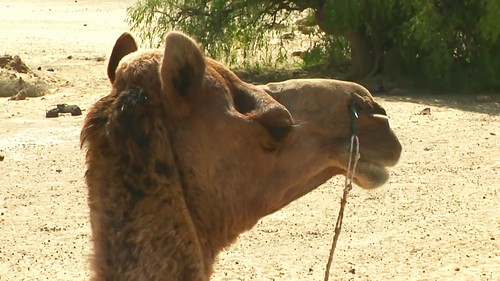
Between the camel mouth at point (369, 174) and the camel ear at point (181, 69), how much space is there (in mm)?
842

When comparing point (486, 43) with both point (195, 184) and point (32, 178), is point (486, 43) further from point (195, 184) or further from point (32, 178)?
point (195, 184)

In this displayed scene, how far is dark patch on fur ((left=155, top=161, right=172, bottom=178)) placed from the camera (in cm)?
332

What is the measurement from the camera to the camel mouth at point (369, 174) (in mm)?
4023

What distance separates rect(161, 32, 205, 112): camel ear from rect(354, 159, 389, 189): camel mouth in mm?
842

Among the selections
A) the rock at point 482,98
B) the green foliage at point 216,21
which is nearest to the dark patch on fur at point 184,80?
the rock at point 482,98

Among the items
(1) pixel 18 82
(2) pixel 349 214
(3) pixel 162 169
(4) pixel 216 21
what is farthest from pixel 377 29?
(3) pixel 162 169

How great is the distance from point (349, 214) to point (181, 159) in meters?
6.39

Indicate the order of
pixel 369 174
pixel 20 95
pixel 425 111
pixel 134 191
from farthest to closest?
pixel 20 95 < pixel 425 111 < pixel 369 174 < pixel 134 191

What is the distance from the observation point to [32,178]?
1126 centimetres

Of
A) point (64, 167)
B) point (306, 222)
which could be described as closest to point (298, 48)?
point (64, 167)

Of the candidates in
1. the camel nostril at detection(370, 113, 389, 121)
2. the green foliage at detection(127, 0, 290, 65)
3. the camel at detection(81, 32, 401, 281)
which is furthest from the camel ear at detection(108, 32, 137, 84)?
the green foliage at detection(127, 0, 290, 65)

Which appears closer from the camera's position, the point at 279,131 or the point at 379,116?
the point at 279,131

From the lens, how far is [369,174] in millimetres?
4020

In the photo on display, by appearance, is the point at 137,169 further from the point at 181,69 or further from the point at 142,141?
the point at 181,69
